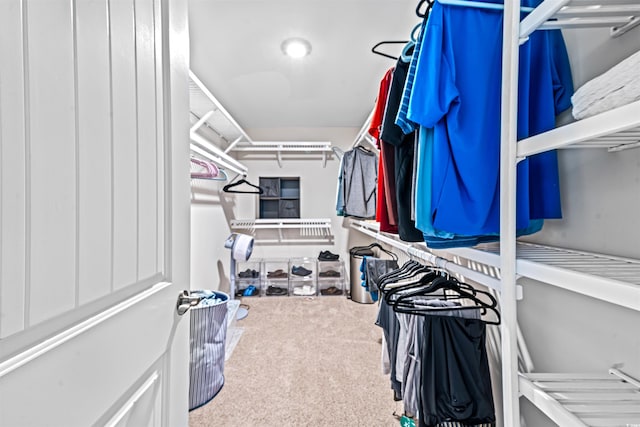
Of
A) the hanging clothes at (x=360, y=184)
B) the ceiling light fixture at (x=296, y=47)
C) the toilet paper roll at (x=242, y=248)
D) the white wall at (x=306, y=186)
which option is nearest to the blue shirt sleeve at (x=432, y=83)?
the ceiling light fixture at (x=296, y=47)

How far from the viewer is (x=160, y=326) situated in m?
0.73

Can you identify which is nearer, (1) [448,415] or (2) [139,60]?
(2) [139,60]

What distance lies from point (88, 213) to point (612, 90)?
3.09 feet

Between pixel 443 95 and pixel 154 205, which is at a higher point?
pixel 443 95

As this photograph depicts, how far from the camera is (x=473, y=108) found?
2.94 ft

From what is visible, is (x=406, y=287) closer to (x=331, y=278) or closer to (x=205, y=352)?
(x=205, y=352)

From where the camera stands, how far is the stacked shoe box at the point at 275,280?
3864mm

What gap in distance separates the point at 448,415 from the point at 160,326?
97 centimetres

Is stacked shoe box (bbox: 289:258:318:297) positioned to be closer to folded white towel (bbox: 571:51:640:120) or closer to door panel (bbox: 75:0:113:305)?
door panel (bbox: 75:0:113:305)

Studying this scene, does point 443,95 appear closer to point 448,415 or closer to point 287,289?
point 448,415

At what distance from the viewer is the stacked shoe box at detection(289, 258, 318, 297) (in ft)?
12.8

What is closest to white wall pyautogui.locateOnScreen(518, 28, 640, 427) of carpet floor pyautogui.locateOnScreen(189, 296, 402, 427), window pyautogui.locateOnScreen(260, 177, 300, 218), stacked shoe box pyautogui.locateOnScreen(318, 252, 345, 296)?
carpet floor pyautogui.locateOnScreen(189, 296, 402, 427)

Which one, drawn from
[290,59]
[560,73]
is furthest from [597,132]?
[290,59]

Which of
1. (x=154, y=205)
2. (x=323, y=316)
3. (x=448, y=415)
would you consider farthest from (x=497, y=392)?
(x=323, y=316)
